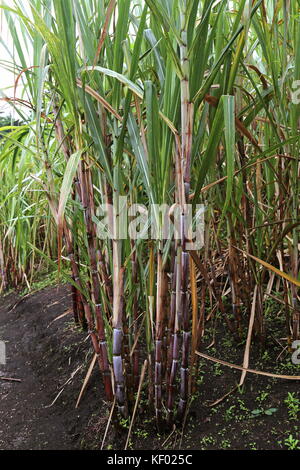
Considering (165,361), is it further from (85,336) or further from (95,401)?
(85,336)

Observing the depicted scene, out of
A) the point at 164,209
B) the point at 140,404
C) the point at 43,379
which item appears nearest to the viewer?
the point at 164,209

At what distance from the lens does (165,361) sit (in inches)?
28.5

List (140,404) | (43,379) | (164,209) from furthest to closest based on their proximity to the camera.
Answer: (43,379), (140,404), (164,209)

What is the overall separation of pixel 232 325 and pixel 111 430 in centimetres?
32

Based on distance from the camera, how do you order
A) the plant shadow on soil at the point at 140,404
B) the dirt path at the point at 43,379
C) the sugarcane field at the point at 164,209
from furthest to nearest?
the dirt path at the point at 43,379
the plant shadow on soil at the point at 140,404
the sugarcane field at the point at 164,209

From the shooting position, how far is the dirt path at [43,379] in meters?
0.88

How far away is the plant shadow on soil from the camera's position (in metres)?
0.68

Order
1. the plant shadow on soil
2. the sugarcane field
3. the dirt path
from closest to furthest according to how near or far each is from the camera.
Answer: the sugarcane field
the plant shadow on soil
the dirt path

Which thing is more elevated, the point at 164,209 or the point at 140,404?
the point at 164,209

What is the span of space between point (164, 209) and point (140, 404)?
1.28ft

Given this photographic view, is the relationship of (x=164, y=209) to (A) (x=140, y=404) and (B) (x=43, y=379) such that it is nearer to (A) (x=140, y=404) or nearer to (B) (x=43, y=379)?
(A) (x=140, y=404)

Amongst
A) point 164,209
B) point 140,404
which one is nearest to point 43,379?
point 140,404

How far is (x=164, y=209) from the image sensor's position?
0.59 metres
